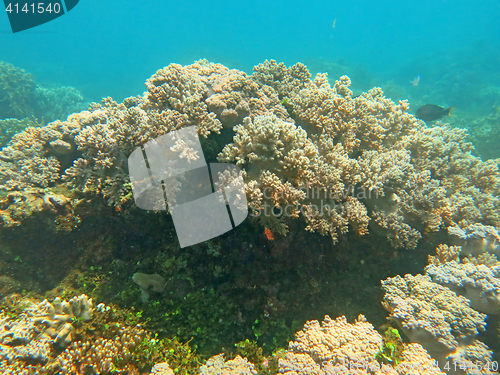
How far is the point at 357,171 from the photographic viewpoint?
4523 millimetres

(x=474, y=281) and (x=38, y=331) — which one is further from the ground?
(x=38, y=331)

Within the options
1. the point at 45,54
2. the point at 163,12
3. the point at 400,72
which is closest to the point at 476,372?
the point at 400,72

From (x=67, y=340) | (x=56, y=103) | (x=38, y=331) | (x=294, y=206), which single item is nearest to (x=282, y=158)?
(x=294, y=206)

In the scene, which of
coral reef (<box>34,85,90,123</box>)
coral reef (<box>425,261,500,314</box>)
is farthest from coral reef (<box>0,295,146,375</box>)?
coral reef (<box>34,85,90,123</box>)

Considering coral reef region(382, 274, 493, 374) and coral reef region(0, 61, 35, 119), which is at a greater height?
coral reef region(0, 61, 35, 119)

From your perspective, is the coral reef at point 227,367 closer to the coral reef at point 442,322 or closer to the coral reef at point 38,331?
the coral reef at point 38,331

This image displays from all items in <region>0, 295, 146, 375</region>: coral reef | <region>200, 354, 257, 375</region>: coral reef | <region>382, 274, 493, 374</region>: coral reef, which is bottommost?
<region>382, 274, 493, 374</region>: coral reef

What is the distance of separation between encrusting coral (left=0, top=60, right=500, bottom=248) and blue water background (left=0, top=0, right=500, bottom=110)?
28.8 meters

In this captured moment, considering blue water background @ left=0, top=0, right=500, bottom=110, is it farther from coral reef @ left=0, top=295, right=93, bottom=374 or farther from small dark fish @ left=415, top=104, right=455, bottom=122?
coral reef @ left=0, top=295, right=93, bottom=374

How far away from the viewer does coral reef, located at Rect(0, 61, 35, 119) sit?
17.3 m

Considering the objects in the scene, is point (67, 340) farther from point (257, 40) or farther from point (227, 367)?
point (257, 40)

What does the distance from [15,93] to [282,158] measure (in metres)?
25.3

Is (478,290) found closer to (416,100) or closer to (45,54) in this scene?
(416,100)

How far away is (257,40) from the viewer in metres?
88.9
